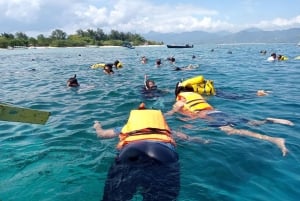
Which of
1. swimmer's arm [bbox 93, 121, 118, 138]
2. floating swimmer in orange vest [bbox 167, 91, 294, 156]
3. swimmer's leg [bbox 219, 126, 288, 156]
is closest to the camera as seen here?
swimmer's leg [bbox 219, 126, 288, 156]

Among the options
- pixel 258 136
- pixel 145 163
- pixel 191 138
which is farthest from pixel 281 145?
pixel 145 163

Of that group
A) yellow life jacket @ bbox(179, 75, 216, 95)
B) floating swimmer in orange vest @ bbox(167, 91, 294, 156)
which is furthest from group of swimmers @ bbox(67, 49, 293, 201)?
yellow life jacket @ bbox(179, 75, 216, 95)

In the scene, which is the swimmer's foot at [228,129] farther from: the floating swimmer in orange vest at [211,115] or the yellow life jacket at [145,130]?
the yellow life jacket at [145,130]

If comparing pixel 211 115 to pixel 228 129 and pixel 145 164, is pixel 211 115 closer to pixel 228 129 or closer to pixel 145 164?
pixel 228 129

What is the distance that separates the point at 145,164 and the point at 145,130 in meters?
0.68

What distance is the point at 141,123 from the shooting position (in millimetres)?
6191

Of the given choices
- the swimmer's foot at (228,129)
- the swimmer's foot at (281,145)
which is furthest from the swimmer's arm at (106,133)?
the swimmer's foot at (281,145)

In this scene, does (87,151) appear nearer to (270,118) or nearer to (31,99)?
(270,118)

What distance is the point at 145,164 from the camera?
5586mm

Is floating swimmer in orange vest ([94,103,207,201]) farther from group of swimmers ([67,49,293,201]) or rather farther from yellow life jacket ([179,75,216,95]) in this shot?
yellow life jacket ([179,75,216,95])

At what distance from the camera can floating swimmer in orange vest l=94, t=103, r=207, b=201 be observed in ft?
16.8

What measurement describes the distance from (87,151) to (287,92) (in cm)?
1012

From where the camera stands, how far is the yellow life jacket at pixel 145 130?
19.5 feet

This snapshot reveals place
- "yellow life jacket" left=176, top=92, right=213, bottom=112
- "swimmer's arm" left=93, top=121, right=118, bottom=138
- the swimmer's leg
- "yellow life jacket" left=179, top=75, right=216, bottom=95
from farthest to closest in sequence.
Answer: "yellow life jacket" left=179, top=75, right=216, bottom=95 → "yellow life jacket" left=176, top=92, right=213, bottom=112 → "swimmer's arm" left=93, top=121, right=118, bottom=138 → the swimmer's leg
